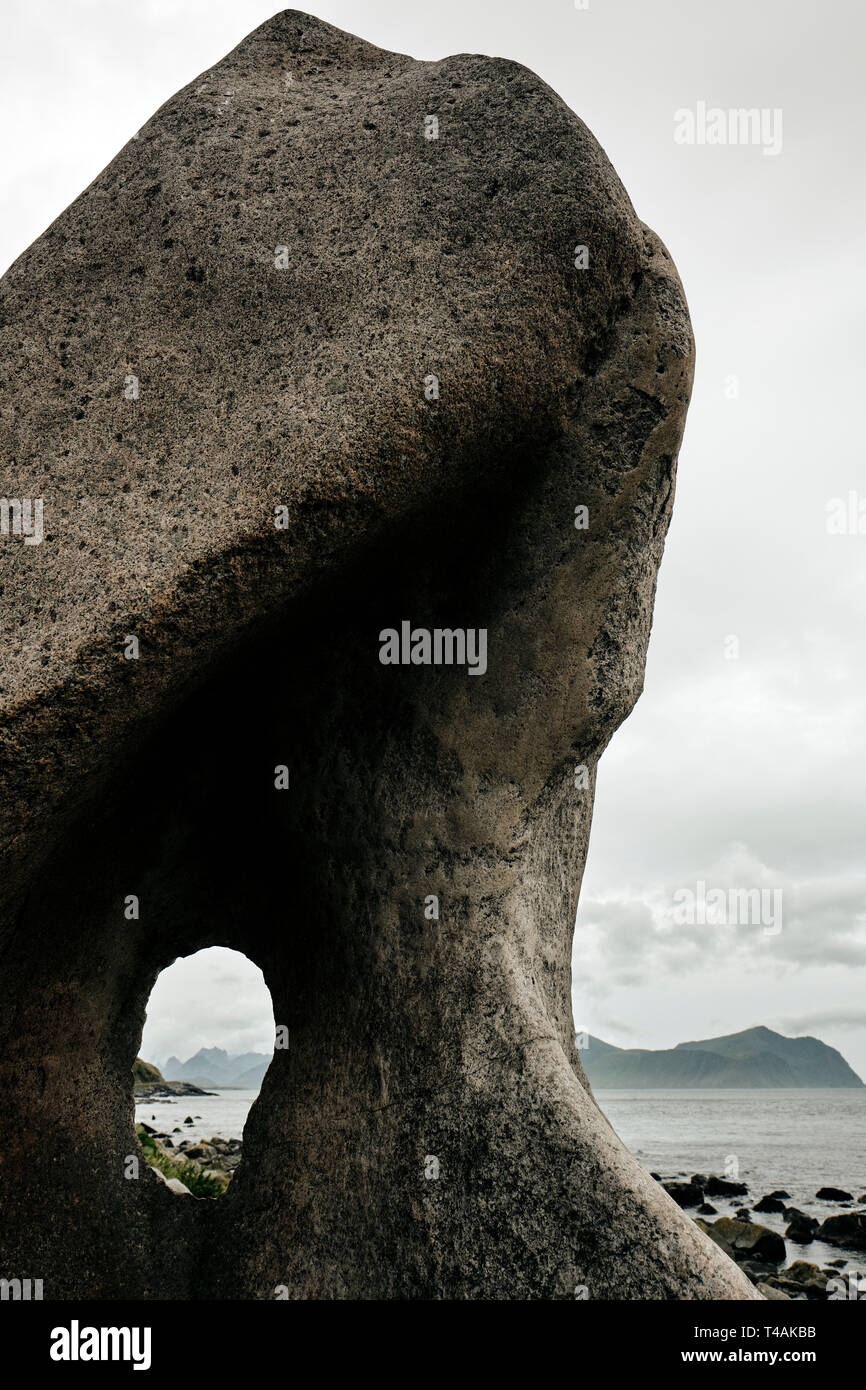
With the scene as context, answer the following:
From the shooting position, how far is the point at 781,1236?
1385cm

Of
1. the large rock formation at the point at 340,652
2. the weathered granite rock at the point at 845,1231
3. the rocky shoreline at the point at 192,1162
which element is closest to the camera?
the large rock formation at the point at 340,652

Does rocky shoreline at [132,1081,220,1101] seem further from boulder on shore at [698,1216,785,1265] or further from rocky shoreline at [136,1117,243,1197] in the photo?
boulder on shore at [698,1216,785,1265]

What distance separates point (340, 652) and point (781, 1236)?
501 inches

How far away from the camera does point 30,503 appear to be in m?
3.87

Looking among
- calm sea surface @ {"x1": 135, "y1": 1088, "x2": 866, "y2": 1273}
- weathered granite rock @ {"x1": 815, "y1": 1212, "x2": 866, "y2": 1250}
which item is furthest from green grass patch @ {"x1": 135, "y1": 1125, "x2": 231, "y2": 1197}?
weathered granite rock @ {"x1": 815, "y1": 1212, "x2": 866, "y2": 1250}

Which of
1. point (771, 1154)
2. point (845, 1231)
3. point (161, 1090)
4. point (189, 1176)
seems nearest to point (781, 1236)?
point (845, 1231)

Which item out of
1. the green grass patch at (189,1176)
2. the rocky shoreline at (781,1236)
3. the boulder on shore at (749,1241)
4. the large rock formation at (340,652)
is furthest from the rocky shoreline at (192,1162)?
the boulder on shore at (749,1241)

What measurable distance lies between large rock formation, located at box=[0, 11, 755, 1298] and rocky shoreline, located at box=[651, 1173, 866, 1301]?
4344mm

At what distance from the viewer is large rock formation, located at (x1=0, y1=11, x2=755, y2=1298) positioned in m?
3.56

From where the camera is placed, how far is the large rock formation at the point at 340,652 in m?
3.56

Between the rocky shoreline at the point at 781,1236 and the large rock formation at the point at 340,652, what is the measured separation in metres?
4.34

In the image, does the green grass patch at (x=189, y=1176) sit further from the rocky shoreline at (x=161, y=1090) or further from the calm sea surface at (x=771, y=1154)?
the rocky shoreline at (x=161, y=1090)
